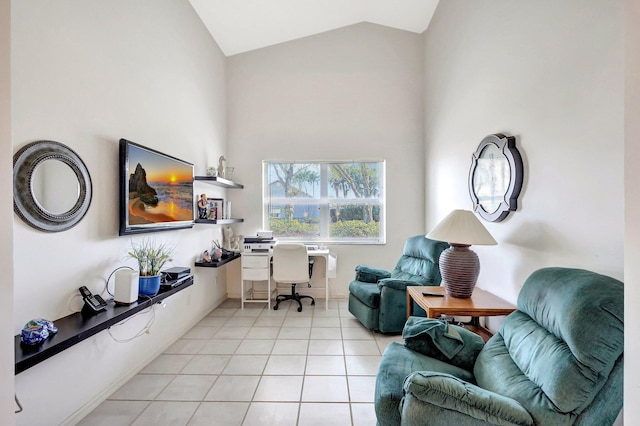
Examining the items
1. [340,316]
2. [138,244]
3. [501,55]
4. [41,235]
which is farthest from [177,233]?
[501,55]

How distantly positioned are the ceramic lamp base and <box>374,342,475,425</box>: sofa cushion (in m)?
0.80

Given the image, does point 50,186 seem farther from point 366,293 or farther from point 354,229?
point 354,229

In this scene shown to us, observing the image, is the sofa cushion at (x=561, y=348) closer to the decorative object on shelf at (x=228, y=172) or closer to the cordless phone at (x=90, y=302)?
the cordless phone at (x=90, y=302)

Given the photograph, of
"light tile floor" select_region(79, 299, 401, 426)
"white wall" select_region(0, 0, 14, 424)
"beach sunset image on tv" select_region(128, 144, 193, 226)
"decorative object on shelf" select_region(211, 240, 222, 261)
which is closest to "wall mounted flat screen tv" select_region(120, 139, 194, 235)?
"beach sunset image on tv" select_region(128, 144, 193, 226)

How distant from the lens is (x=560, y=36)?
5.84ft

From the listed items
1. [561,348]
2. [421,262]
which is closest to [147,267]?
[561,348]

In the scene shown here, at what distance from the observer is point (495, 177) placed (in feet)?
7.97

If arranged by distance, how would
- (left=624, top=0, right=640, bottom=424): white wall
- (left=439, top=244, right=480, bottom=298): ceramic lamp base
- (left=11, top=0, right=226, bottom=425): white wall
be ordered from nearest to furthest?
(left=624, top=0, right=640, bottom=424): white wall < (left=11, top=0, right=226, bottom=425): white wall < (left=439, top=244, right=480, bottom=298): ceramic lamp base

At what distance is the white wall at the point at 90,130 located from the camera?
1490 mm

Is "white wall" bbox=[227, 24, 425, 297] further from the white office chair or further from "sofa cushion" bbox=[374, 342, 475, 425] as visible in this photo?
"sofa cushion" bbox=[374, 342, 475, 425]

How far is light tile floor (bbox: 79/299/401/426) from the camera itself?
187 centimetres

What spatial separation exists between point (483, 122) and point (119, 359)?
3.61 metres

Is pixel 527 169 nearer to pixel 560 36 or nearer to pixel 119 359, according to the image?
pixel 560 36

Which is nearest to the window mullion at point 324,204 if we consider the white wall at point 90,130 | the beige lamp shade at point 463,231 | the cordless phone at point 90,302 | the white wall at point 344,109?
the white wall at point 344,109
